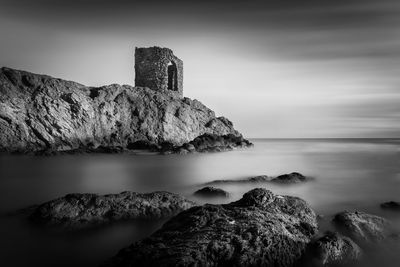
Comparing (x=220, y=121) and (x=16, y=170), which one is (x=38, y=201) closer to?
(x=16, y=170)

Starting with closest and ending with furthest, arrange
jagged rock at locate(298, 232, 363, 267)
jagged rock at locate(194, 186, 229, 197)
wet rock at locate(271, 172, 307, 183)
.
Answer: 1. jagged rock at locate(298, 232, 363, 267)
2. jagged rock at locate(194, 186, 229, 197)
3. wet rock at locate(271, 172, 307, 183)

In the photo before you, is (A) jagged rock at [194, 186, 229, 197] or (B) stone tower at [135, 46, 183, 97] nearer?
(A) jagged rock at [194, 186, 229, 197]

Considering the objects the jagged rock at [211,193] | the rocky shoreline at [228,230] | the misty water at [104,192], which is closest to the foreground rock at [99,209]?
the rocky shoreline at [228,230]

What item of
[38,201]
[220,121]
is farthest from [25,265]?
[220,121]

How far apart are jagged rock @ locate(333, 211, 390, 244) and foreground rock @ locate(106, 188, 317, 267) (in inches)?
30.4

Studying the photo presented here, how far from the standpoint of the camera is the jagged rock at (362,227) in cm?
435

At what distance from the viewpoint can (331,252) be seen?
357cm

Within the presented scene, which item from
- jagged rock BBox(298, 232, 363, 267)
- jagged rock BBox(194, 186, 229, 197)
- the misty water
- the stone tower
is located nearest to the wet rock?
the misty water

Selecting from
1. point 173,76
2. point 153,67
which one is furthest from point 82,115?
point 173,76

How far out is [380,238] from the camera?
436 centimetres

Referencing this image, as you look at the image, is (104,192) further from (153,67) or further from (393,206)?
(153,67)

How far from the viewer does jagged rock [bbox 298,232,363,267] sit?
11.4 ft

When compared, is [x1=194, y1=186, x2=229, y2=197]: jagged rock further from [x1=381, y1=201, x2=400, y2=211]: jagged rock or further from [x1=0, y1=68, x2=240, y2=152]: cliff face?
[x1=0, y1=68, x2=240, y2=152]: cliff face

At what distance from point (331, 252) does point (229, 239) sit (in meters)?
1.22
